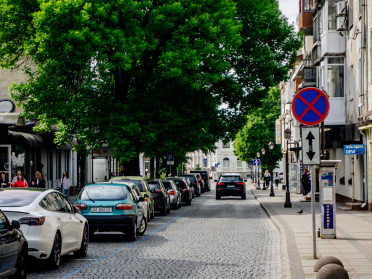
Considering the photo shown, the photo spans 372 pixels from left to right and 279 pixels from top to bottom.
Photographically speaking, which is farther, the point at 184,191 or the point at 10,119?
the point at 184,191

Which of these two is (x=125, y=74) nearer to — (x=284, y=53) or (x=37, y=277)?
(x=284, y=53)

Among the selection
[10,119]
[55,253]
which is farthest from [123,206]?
[10,119]

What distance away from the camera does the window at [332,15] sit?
35147 mm

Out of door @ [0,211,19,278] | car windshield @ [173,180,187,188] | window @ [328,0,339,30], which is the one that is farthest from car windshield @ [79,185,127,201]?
car windshield @ [173,180,187,188]

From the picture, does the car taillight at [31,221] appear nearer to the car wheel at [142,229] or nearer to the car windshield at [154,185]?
the car wheel at [142,229]

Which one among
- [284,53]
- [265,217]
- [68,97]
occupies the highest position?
[284,53]

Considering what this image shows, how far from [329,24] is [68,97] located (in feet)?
42.7

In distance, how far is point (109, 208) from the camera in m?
17.8

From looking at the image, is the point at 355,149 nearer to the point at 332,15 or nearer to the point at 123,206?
the point at 332,15

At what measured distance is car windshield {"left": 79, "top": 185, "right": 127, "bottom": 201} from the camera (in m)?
18.1

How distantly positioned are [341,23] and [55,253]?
24808mm

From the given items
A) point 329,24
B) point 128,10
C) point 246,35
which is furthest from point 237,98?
point 128,10

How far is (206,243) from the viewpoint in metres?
17.5

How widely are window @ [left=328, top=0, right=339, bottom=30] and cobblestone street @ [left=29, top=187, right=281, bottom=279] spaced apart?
14.8m
